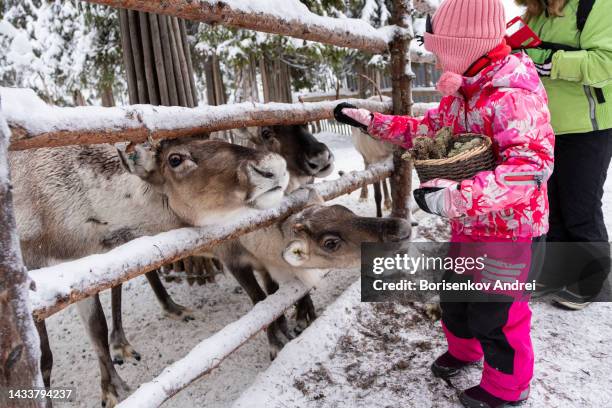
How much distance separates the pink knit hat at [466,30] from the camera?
1.73 m

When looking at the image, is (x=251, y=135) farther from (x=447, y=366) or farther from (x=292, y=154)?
(x=447, y=366)

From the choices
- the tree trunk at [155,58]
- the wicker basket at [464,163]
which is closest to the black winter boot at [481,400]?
the wicker basket at [464,163]

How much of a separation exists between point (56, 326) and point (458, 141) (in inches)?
151

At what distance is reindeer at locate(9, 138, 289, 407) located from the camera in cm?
235

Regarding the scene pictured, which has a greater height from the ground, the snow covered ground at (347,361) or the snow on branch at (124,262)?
the snow on branch at (124,262)

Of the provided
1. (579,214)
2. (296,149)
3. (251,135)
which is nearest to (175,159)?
(251,135)

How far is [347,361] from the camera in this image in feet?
8.33

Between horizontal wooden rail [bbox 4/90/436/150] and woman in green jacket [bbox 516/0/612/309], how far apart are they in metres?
1.74

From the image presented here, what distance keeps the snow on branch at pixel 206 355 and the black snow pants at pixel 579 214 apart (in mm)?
2041

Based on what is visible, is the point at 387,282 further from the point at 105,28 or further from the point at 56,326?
the point at 105,28

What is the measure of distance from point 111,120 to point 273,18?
115cm

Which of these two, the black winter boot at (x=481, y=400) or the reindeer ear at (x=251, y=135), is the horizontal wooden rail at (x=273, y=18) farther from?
the black winter boot at (x=481, y=400)

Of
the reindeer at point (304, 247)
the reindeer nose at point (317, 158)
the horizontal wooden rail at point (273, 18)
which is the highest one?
the horizontal wooden rail at point (273, 18)

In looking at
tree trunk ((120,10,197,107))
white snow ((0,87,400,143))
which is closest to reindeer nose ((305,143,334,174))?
white snow ((0,87,400,143))
